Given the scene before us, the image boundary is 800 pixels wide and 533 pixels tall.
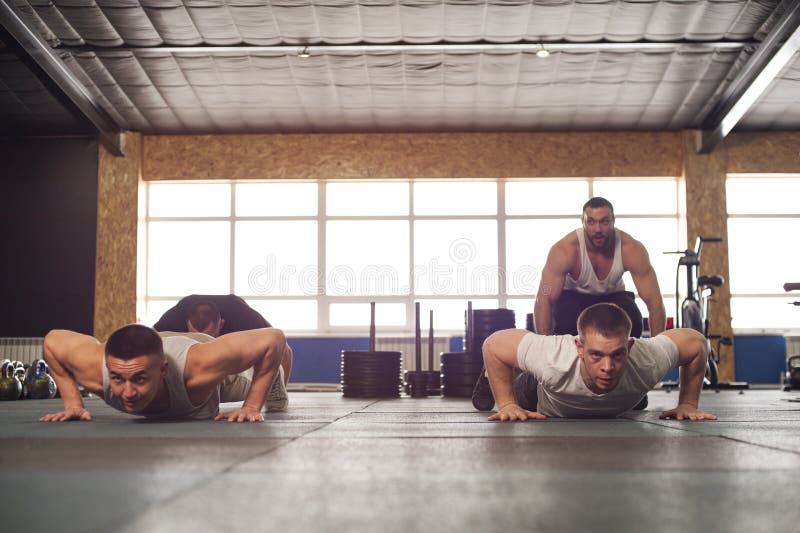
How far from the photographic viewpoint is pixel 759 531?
1.31m

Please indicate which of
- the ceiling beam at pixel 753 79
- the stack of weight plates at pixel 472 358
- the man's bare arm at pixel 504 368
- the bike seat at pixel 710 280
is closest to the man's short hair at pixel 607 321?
the man's bare arm at pixel 504 368

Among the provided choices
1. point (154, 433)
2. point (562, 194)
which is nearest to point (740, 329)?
point (562, 194)

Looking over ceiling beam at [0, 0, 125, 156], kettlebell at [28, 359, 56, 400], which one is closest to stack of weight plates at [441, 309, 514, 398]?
kettlebell at [28, 359, 56, 400]

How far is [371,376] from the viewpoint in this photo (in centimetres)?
827

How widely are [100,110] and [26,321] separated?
11.2 feet

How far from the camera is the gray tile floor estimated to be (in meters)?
1.40

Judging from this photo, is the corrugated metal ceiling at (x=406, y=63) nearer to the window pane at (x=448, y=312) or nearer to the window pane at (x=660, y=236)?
the window pane at (x=660, y=236)

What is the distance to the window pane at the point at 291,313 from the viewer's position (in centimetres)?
1318

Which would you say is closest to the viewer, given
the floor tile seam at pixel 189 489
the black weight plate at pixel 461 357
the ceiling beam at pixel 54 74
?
the floor tile seam at pixel 189 489

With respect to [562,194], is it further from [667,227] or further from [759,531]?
[759,531]

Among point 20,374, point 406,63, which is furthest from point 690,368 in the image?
point 406,63

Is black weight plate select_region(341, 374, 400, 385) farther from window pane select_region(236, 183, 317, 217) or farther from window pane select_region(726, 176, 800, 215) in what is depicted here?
window pane select_region(726, 176, 800, 215)

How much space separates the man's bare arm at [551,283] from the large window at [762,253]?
9089 mm

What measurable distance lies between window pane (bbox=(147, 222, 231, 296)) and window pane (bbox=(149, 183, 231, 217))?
0.62ft
